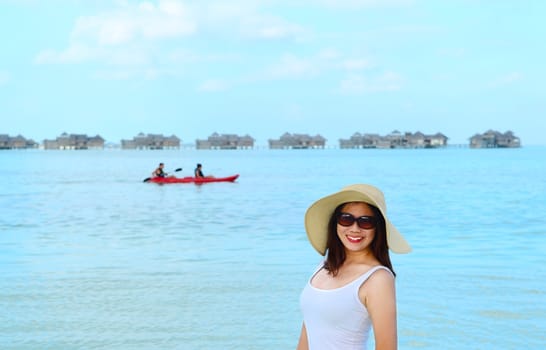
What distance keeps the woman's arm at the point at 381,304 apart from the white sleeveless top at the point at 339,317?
25 mm

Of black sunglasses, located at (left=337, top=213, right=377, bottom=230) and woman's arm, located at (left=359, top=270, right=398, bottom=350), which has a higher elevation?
black sunglasses, located at (left=337, top=213, right=377, bottom=230)

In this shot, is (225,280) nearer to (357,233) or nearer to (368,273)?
(357,233)

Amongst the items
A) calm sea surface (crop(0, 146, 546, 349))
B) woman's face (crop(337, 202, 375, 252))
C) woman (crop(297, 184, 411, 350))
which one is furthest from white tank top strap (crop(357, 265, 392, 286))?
calm sea surface (crop(0, 146, 546, 349))

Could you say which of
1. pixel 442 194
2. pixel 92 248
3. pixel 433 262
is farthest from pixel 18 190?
pixel 433 262

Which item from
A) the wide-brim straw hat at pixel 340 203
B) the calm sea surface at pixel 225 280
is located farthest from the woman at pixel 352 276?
the calm sea surface at pixel 225 280

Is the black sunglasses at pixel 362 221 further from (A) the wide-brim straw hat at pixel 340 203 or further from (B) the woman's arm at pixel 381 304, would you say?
(B) the woman's arm at pixel 381 304

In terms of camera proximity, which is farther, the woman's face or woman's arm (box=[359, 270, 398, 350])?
the woman's face

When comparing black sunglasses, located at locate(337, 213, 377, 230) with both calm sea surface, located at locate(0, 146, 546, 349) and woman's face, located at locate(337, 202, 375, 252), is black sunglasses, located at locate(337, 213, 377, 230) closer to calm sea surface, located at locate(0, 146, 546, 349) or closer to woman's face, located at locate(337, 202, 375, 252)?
woman's face, located at locate(337, 202, 375, 252)

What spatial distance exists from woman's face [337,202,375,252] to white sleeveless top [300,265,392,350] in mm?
155

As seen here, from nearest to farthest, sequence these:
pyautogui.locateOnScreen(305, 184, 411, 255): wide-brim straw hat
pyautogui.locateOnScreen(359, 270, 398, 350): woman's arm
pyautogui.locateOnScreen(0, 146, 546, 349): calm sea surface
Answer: pyautogui.locateOnScreen(359, 270, 398, 350): woman's arm < pyautogui.locateOnScreen(305, 184, 411, 255): wide-brim straw hat < pyautogui.locateOnScreen(0, 146, 546, 349): calm sea surface

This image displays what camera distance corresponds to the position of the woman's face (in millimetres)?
2689

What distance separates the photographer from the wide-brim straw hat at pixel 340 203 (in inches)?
104

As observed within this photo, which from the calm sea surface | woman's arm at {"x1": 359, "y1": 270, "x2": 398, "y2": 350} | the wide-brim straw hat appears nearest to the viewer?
woman's arm at {"x1": 359, "y1": 270, "x2": 398, "y2": 350}

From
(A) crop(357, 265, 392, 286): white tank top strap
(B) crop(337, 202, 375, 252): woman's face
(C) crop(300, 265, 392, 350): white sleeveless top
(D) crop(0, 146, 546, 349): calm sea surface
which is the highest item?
(B) crop(337, 202, 375, 252): woman's face
